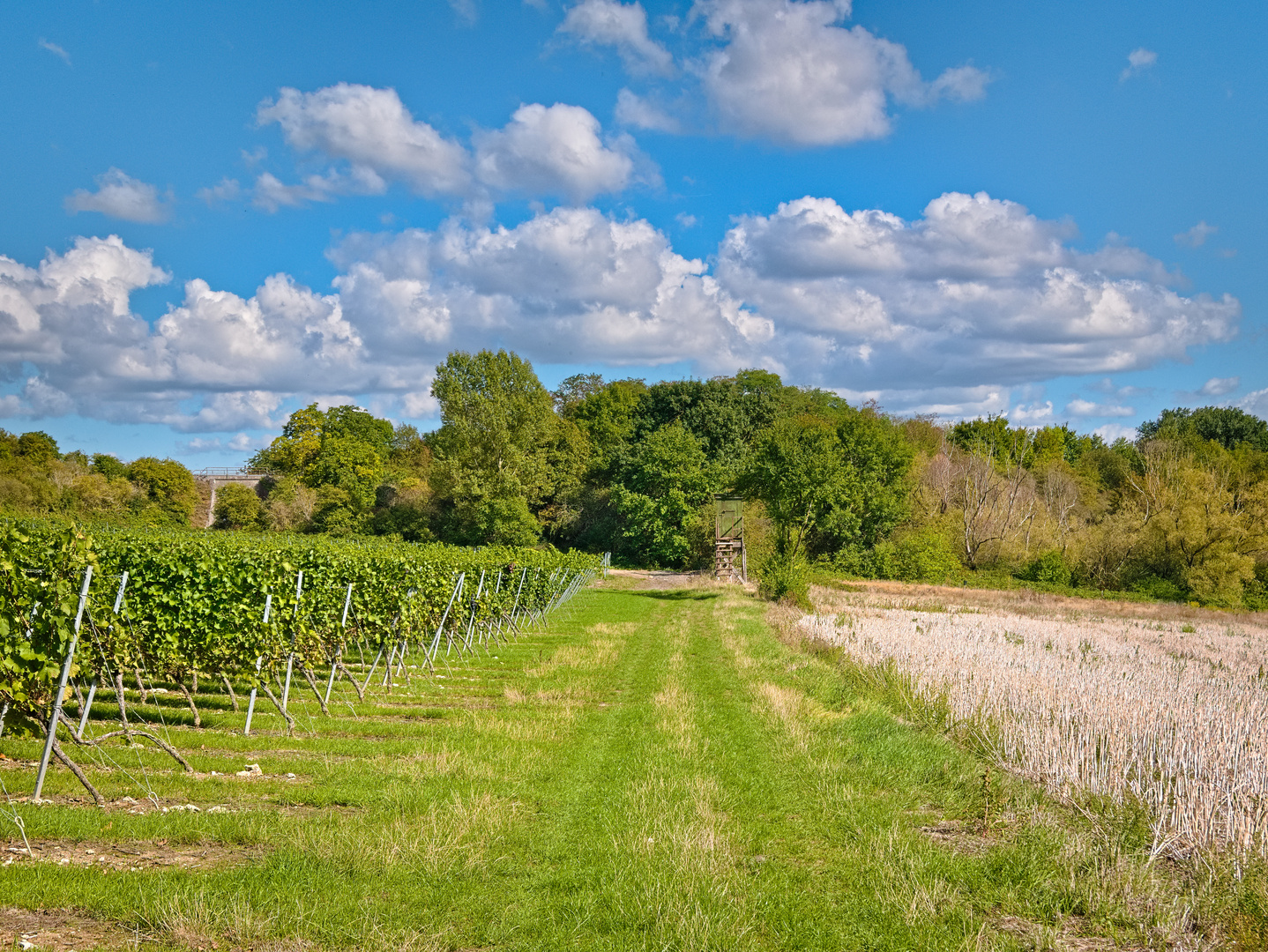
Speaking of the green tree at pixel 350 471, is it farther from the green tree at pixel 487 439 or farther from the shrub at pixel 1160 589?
the shrub at pixel 1160 589

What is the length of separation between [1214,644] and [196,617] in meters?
28.5

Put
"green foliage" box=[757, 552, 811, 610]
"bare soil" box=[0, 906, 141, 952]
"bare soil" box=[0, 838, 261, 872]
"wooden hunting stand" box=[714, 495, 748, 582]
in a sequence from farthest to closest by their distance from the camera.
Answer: "wooden hunting stand" box=[714, 495, 748, 582] < "green foliage" box=[757, 552, 811, 610] < "bare soil" box=[0, 838, 261, 872] < "bare soil" box=[0, 906, 141, 952]

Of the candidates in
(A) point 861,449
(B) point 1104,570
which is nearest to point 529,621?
(A) point 861,449

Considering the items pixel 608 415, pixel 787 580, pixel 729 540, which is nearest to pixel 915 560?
pixel 729 540

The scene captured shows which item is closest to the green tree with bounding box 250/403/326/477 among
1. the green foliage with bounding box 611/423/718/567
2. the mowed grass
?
the green foliage with bounding box 611/423/718/567

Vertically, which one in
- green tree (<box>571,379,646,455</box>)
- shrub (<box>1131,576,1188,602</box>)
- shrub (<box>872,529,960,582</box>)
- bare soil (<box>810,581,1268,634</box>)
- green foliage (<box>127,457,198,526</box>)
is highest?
green tree (<box>571,379,646,455</box>)

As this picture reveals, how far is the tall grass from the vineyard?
341 inches

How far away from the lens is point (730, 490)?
50.0m

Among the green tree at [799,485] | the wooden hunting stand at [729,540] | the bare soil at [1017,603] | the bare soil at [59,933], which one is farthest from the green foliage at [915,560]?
the bare soil at [59,933]

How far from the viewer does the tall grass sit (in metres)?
7.83

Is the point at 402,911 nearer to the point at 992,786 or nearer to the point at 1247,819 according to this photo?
the point at 992,786

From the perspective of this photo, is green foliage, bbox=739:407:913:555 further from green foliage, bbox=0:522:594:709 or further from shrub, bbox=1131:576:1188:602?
green foliage, bbox=0:522:594:709

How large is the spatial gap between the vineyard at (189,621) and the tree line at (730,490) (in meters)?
23.3

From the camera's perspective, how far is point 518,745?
10.4 meters
